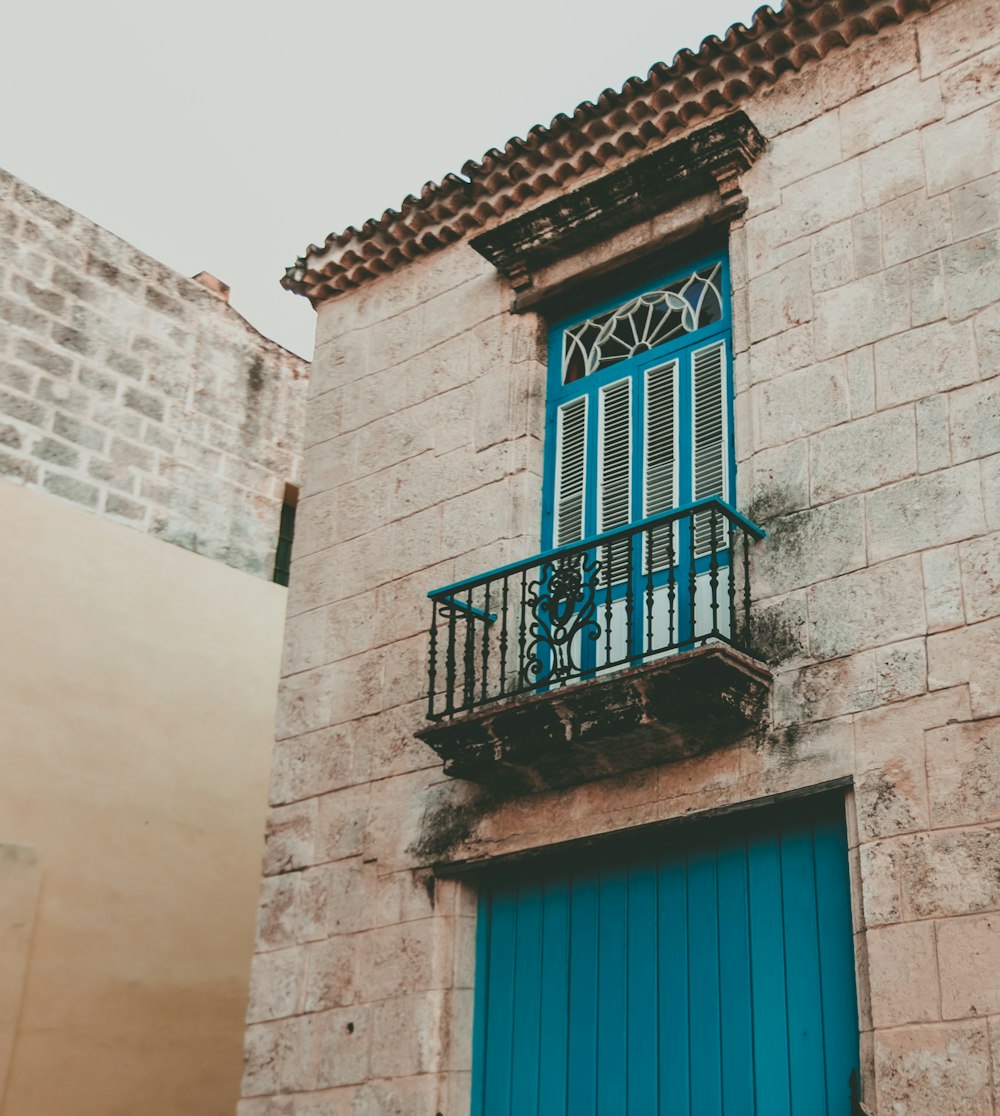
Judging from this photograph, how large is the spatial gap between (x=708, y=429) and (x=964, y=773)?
2338 mm

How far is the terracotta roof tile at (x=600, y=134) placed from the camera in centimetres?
766

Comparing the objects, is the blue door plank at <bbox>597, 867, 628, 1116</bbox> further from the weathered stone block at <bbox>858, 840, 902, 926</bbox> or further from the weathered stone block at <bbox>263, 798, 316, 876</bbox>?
the weathered stone block at <bbox>263, 798, 316, 876</bbox>

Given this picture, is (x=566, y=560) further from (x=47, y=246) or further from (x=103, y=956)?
(x=47, y=246)

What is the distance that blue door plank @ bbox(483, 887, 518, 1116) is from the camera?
22.5 feet

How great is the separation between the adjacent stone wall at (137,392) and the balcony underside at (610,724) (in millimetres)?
4568

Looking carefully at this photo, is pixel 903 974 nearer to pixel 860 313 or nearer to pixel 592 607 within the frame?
pixel 592 607

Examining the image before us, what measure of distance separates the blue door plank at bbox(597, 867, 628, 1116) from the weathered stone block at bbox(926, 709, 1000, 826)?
62.5 inches

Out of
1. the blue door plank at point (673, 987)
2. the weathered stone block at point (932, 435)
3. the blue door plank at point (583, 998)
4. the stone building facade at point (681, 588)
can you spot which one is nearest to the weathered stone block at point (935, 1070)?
the stone building facade at point (681, 588)

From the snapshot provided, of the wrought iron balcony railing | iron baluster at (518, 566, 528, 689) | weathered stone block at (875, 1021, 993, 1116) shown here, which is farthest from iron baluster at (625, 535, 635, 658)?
weathered stone block at (875, 1021, 993, 1116)

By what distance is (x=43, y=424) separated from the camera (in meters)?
10.5

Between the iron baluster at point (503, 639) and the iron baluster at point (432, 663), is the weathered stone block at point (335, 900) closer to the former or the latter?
the iron baluster at point (432, 663)

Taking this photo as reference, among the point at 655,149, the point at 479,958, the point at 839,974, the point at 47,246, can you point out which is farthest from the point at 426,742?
the point at 47,246

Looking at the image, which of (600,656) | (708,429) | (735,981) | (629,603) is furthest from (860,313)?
(735,981)

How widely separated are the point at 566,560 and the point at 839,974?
2433mm
